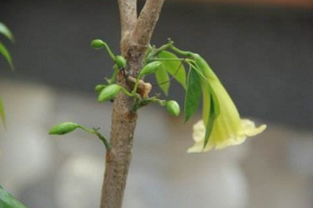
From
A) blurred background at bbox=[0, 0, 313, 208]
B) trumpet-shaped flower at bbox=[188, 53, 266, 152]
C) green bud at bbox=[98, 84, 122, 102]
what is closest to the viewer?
green bud at bbox=[98, 84, 122, 102]

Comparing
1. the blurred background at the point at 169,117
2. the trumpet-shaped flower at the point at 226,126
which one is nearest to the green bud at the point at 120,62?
the trumpet-shaped flower at the point at 226,126

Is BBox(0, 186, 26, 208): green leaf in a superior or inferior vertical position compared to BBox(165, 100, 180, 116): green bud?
inferior

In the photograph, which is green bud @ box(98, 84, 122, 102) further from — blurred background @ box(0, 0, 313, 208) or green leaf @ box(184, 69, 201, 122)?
blurred background @ box(0, 0, 313, 208)

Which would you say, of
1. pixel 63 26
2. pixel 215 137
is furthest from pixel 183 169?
pixel 215 137

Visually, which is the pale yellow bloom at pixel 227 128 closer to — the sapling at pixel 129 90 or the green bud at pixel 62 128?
the sapling at pixel 129 90

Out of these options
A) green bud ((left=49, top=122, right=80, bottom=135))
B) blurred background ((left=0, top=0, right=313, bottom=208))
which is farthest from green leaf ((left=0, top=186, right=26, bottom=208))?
blurred background ((left=0, top=0, right=313, bottom=208))

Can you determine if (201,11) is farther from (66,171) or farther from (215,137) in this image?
(215,137)
